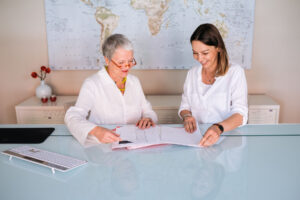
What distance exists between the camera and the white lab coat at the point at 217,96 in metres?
1.93

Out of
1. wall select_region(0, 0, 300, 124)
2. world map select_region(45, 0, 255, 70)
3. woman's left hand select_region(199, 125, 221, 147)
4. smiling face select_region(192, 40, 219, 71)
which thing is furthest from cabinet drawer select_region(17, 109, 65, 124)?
woman's left hand select_region(199, 125, 221, 147)

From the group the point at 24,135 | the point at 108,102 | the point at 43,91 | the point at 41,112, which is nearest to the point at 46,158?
the point at 24,135

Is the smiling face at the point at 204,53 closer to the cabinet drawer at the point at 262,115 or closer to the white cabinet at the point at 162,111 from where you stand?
the white cabinet at the point at 162,111

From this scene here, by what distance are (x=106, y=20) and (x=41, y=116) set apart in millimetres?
1375

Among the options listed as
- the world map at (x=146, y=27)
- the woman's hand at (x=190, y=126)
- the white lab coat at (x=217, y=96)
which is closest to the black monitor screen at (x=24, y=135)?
the woman's hand at (x=190, y=126)

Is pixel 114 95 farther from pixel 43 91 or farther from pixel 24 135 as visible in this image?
pixel 43 91

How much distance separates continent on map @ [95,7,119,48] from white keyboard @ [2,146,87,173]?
2.21 metres

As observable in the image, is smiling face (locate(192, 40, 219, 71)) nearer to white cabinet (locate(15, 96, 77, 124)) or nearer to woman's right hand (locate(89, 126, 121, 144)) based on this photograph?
woman's right hand (locate(89, 126, 121, 144))

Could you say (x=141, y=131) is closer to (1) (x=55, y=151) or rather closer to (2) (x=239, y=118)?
(1) (x=55, y=151)

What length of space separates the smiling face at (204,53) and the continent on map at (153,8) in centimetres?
149

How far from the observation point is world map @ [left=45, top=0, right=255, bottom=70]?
3.26 m

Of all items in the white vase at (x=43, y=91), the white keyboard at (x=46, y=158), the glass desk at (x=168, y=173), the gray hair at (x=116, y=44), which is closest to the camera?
the glass desk at (x=168, y=173)

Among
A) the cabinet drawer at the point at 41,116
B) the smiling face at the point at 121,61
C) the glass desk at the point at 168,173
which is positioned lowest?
the cabinet drawer at the point at 41,116

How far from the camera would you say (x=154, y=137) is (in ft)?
5.01
